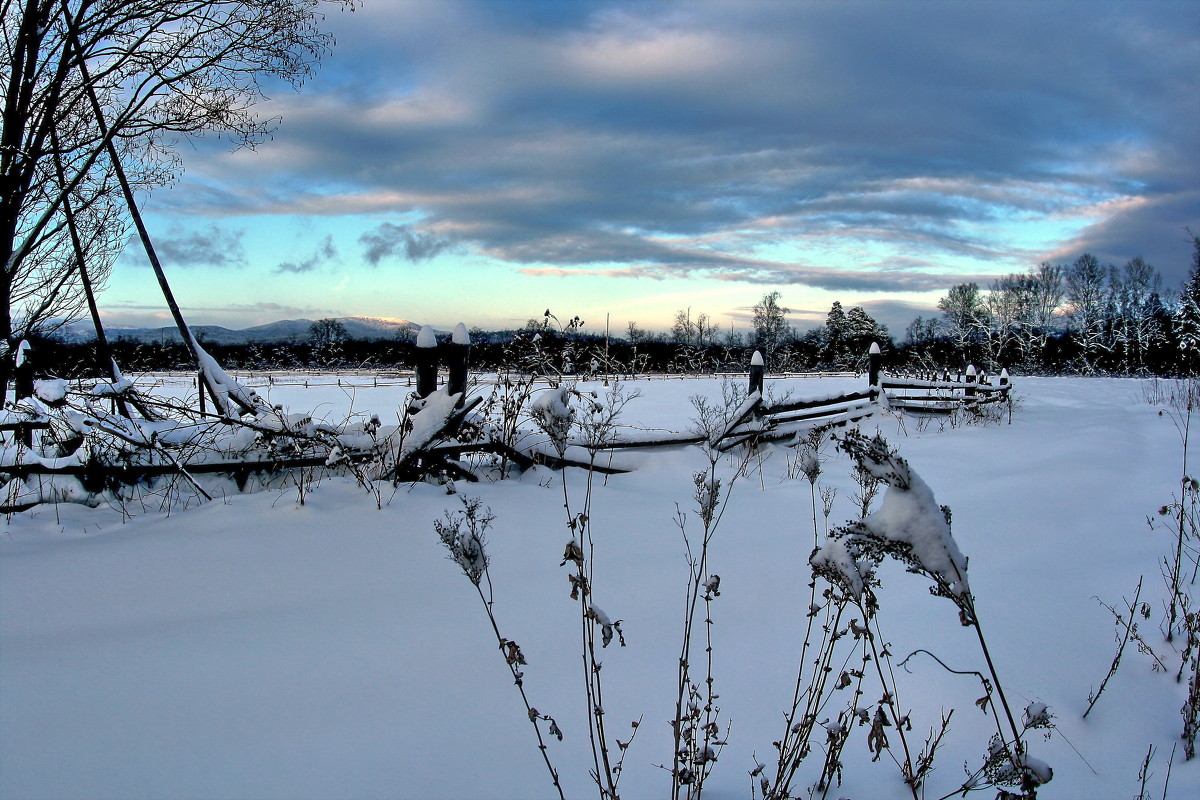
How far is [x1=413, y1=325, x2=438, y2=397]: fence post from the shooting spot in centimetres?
467

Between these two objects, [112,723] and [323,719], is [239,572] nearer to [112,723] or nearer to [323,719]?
[112,723]

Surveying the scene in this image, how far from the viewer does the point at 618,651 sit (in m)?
2.62

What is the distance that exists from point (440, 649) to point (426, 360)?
106 inches

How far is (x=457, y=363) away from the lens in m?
4.69

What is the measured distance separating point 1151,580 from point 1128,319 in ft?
197

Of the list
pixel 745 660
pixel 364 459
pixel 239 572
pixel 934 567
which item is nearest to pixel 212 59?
pixel 364 459

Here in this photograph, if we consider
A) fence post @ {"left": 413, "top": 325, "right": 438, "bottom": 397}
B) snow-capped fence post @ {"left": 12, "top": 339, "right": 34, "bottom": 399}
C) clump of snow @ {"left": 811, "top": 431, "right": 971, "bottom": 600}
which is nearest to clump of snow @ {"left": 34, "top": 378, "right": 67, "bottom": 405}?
snow-capped fence post @ {"left": 12, "top": 339, "right": 34, "bottom": 399}

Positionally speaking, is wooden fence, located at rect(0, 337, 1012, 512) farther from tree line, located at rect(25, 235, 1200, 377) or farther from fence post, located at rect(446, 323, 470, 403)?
tree line, located at rect(25, 235, 1200, 377)

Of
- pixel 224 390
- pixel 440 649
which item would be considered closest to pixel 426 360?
pixel 224 390

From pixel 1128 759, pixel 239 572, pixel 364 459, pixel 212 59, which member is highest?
pixel 212 59

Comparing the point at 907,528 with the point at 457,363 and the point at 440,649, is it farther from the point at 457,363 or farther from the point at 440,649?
the point at 457,363

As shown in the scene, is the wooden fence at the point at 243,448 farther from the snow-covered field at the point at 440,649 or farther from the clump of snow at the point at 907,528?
the clump of snow at the point at 907,528

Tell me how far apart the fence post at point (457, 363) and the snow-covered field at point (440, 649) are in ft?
2.70

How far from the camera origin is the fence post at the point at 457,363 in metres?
4.68
